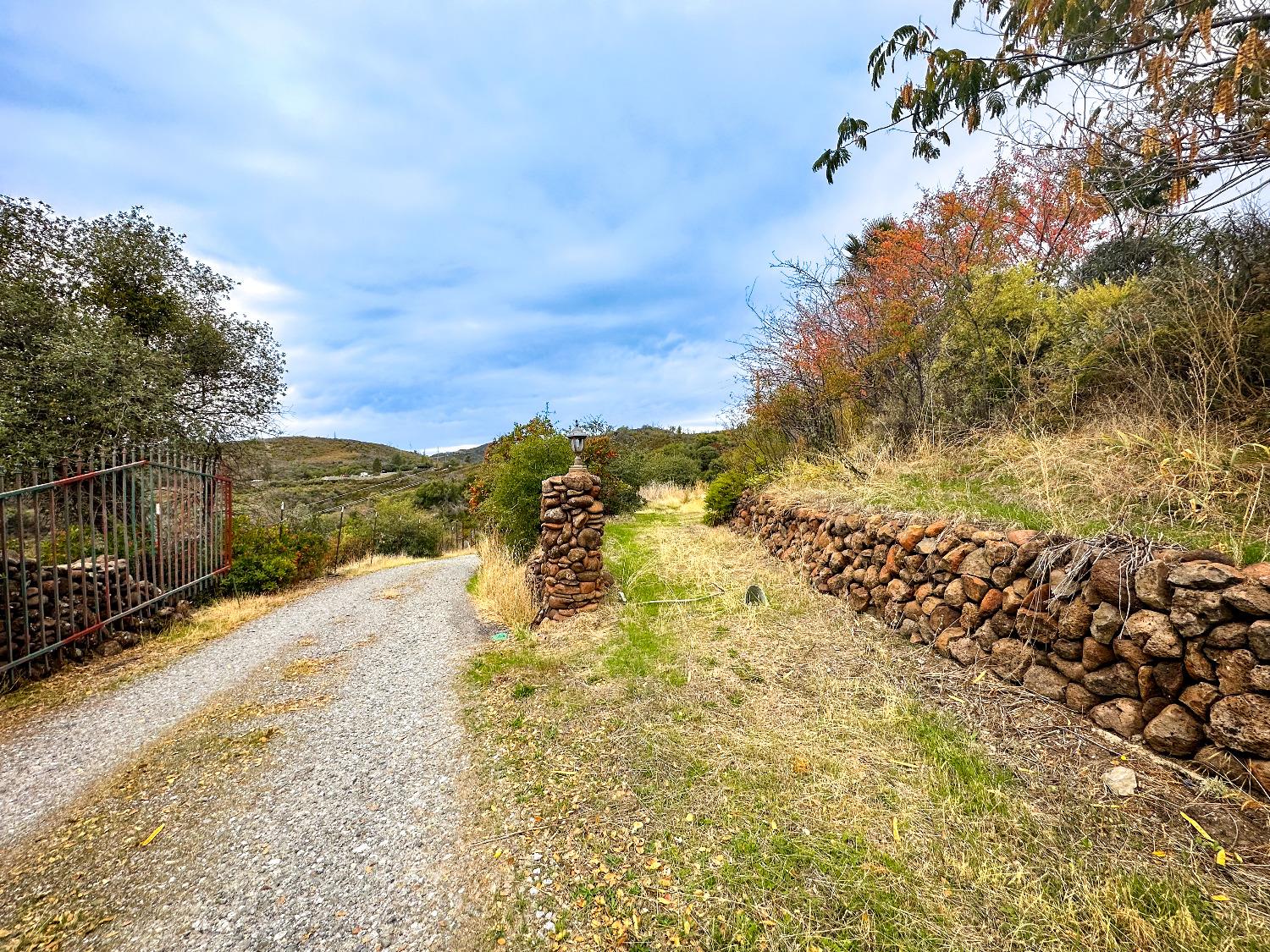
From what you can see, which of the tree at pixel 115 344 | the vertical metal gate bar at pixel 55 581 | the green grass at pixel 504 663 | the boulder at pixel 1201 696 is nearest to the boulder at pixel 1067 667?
the boulder at pixel 1201 696

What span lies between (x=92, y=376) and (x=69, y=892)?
7413mm

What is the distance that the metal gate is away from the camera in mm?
4344

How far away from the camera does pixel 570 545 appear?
5.92 metres

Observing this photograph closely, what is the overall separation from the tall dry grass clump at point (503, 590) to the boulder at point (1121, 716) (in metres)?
5.12

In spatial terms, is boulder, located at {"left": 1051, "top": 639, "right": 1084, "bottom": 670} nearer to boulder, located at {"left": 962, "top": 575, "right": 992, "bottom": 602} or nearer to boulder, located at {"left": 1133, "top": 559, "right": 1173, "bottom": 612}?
boulder, located at {"left": 1133, "top": 559, "right": 1173, "bottom": 612}

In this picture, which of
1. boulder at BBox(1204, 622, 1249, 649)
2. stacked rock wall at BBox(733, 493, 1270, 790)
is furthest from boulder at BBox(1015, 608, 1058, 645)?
boulder at BBox(1204, 622, 1249, 649)

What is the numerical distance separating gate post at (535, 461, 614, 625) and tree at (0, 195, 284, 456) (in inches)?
233

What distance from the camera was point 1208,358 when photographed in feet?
12.7

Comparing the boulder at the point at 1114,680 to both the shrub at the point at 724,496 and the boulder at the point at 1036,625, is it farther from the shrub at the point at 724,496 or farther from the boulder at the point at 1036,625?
the shrub at the point at 724,496

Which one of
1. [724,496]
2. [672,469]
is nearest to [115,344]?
[724,496]

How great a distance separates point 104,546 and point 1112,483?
938 centimetres

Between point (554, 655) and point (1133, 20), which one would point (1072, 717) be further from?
point (1133, 20)

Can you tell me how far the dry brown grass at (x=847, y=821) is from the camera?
1.79 meters

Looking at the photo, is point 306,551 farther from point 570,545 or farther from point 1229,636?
point 1229,636
